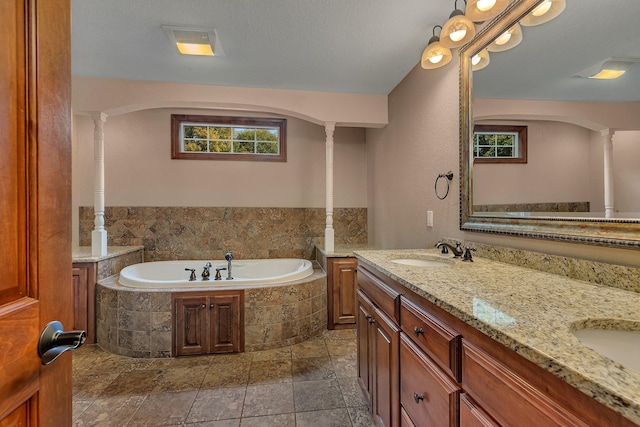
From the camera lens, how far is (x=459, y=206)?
184 centimetres

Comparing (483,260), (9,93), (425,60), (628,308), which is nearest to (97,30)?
(9,93)

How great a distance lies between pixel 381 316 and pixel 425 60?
1.52 metres

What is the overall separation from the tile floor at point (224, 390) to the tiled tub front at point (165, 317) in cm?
9

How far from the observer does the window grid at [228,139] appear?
3.56m

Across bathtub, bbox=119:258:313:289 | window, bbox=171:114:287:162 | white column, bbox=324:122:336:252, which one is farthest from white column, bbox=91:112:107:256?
white column, bbox=324:122:336:252

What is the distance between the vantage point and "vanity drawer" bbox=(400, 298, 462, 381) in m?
0.83

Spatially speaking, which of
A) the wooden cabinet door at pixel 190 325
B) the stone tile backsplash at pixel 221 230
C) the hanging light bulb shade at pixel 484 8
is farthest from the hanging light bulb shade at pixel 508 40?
the wooden cabinet door at pixel 190 325

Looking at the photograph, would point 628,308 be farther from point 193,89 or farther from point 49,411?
point 193,89

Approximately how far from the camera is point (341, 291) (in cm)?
292

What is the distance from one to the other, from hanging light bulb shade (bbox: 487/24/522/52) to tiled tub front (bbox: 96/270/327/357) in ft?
7.23

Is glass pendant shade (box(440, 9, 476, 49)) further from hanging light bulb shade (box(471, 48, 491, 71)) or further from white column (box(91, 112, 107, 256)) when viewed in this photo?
white column (box(91, 112, 107, 256))

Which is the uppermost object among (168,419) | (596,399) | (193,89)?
(193,89)

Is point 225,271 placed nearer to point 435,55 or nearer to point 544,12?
point 435,55

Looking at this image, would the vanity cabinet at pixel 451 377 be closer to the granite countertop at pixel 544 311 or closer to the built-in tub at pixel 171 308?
the granite countertop at pixel 544 311
